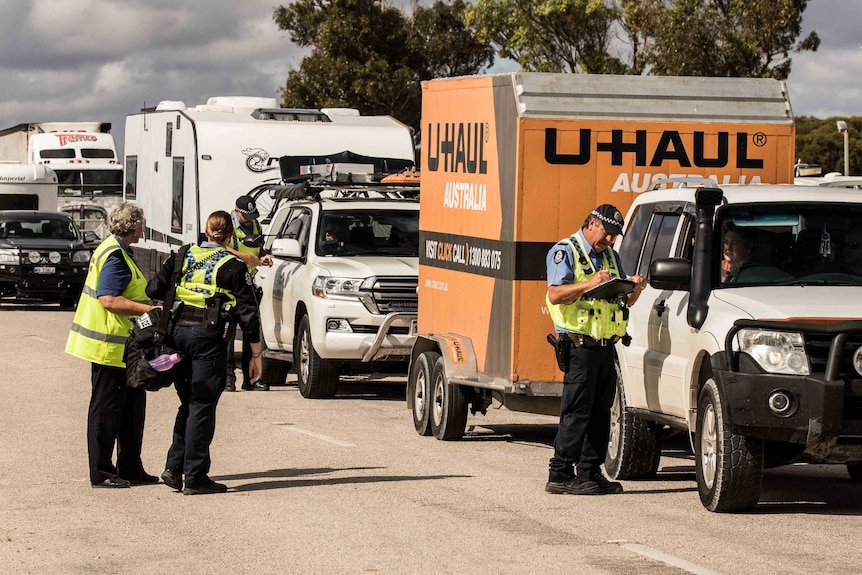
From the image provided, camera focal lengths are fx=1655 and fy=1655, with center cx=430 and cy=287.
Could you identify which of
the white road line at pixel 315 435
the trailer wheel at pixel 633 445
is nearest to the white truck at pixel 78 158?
the white road line at pixel 315 435

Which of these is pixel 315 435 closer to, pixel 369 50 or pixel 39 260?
pixel 39 260

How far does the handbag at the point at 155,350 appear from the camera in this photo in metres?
10.4

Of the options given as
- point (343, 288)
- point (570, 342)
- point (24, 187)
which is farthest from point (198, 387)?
point (24, 187)

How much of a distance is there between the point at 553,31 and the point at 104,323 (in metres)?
36.9

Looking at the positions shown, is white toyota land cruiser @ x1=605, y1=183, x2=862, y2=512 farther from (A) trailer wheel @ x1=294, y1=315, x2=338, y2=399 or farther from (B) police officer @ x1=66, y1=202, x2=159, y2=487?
(A) trailer wheel @ x1=294, y1=315, x2=338, y2=399

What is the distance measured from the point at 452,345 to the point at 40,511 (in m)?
4.40

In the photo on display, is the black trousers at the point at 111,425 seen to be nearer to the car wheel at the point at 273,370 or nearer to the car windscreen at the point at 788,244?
the car windscreen at the point at 788,244

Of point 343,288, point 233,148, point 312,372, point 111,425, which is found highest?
point 233,148

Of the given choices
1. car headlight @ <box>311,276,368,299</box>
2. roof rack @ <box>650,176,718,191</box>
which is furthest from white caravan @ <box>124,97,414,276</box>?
roof rack @ <box>650,176,718,191</box>

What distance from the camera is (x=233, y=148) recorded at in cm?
2191

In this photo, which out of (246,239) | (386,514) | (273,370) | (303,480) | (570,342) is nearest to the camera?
(386,514)

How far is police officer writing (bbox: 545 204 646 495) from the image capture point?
10.4m

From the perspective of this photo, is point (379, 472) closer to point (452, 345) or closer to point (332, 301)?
point (452, 345)

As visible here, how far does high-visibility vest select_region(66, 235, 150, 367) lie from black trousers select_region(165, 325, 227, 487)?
1.88ft
